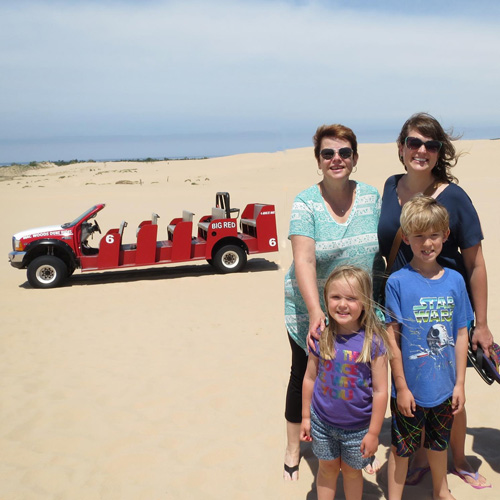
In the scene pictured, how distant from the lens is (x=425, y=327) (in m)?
2.77

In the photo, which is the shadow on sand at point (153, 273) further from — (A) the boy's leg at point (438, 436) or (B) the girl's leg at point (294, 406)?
(A) the boy's leg at point (438, 436)

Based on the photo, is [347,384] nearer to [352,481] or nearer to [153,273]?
[352,481]

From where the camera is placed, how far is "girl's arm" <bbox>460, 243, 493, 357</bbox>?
291 centimetres

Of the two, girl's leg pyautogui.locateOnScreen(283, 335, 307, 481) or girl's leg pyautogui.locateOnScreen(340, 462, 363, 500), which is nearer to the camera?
girl's leg pyautogui.locateOnScreen(340, 462, 363, 500)

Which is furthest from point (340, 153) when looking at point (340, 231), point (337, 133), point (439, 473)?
point (439, 473)

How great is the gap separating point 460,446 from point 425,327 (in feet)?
3.91

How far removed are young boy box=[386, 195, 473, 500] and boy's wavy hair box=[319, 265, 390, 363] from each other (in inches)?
3.9

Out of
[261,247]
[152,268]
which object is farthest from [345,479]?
[152,268]

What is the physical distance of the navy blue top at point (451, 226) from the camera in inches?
113

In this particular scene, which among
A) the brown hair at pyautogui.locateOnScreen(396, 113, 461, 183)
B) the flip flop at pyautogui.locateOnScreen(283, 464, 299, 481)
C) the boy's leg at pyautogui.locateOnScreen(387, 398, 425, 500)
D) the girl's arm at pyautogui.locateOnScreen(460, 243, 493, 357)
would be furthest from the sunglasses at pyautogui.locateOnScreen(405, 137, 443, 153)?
the flip flop at pyautogui.locateOnScreen(283, 464, 299, 481)

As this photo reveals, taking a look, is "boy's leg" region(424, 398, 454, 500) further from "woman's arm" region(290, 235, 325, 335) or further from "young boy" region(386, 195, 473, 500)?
"woman's arm" region(290, 235, 325, 335)

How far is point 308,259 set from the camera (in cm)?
298

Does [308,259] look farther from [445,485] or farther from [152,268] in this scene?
[152,268]

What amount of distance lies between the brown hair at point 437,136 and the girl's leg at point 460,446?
1484mm
